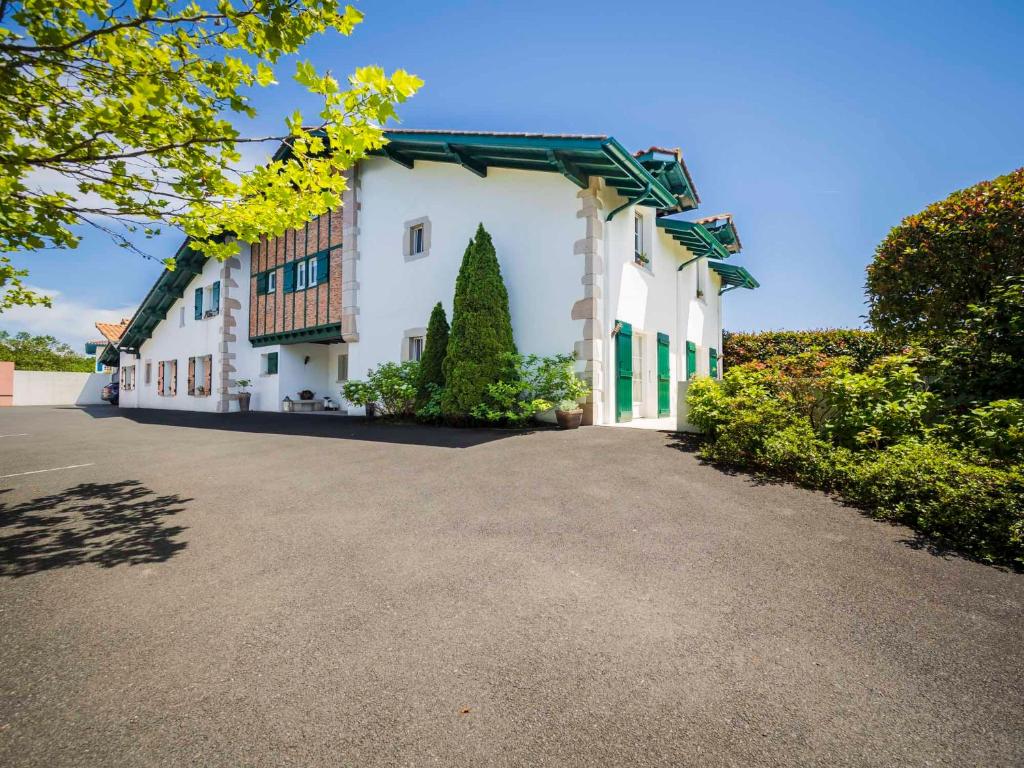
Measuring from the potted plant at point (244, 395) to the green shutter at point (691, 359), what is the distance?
1578 centimetres

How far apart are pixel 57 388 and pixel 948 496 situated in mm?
42790

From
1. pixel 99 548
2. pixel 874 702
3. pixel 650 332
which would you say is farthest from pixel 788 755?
pixel 650 332

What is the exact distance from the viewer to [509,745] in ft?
5.43

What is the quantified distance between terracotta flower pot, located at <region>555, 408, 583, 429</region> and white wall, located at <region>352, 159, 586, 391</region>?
1.47 meters

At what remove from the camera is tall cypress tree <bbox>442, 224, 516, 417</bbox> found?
30.1 feet

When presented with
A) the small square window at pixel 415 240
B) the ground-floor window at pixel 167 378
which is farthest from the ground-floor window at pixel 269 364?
the small square window at pixel 415 240

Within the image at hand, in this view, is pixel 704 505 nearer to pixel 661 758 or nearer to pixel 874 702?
pixel 874 702

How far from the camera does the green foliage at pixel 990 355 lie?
5074 mm

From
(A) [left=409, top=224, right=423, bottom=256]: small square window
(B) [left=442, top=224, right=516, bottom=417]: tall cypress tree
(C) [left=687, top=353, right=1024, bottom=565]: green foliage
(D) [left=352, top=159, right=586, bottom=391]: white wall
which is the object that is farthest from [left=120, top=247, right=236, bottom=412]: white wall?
(C) [left=687, top=353, right=1024, bottom=565]: green foliage

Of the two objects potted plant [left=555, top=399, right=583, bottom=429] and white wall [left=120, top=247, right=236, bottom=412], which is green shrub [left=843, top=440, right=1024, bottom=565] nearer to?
potted plant [left=555, top=399, right=583, bottom=429]

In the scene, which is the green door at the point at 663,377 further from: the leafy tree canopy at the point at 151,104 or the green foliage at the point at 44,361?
the green foliage at the point at 44,361

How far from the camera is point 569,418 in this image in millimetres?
8586

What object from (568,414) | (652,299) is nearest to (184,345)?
(568,414)

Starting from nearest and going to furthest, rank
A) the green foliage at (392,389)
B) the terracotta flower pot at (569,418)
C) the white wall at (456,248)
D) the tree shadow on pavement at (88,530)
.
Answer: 1. the tree shadow on pavement at (88,530)
2. the terracotta flower pot at (569,418)
3. the white wall at (456,248)
4. the green foliage at (392,389)
